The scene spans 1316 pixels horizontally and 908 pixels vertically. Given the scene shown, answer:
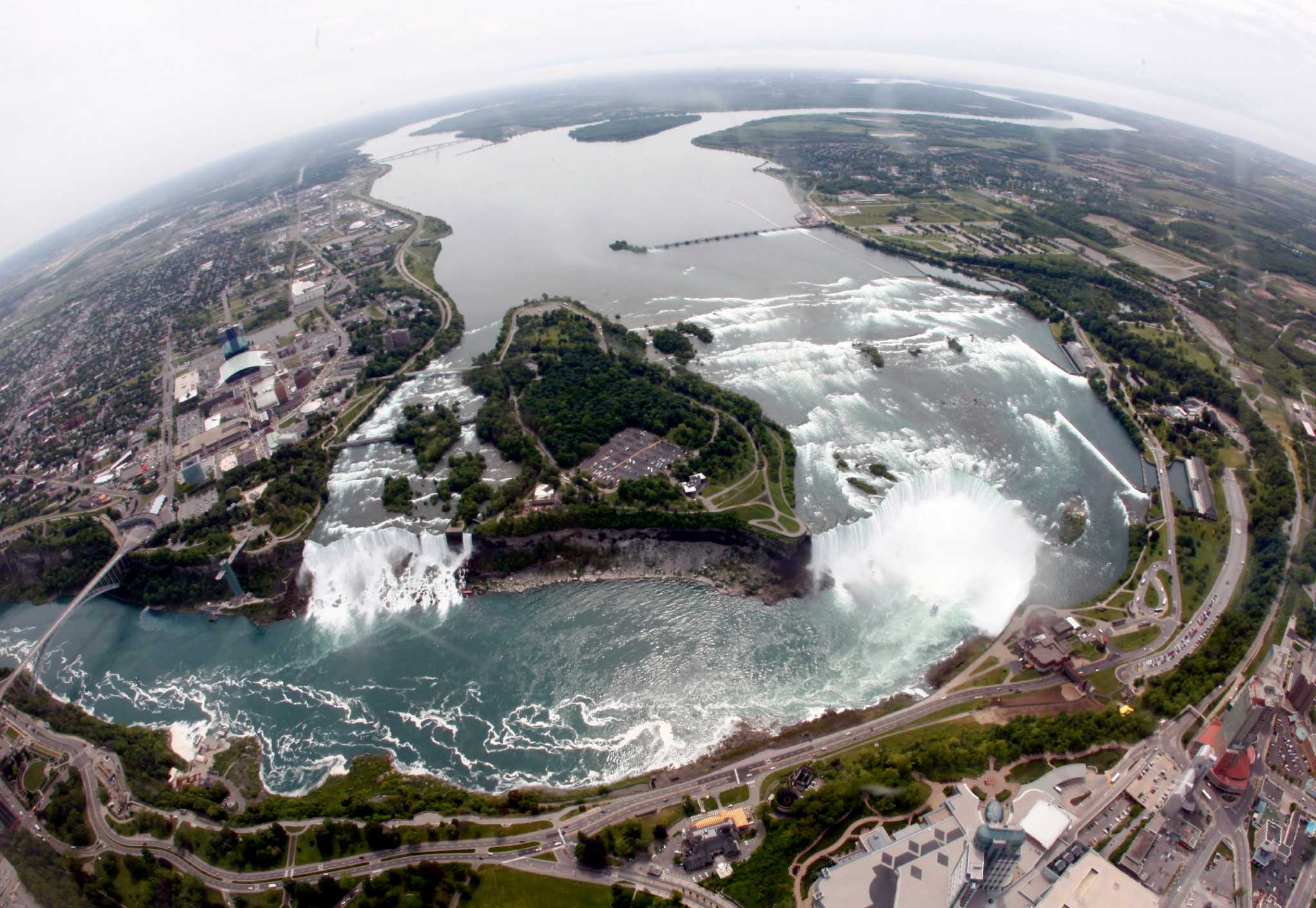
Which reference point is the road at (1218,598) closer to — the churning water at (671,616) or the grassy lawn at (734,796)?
the churning water at (671,616)

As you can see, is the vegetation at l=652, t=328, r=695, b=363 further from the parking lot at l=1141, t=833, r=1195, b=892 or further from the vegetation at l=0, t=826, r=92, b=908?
the vegetation at l=0, t=826, r=92, b=908

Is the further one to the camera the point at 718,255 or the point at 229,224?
the point at 229,224

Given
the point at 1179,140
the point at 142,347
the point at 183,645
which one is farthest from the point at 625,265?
the point at 1179,140

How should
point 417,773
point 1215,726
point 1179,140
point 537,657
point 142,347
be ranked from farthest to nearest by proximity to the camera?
point 1179,140
point 142,347
point 537,657
point 417,773
point 1215,726

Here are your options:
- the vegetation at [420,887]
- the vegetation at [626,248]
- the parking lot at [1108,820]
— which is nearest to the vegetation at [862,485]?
the parking lot at [1108,820]

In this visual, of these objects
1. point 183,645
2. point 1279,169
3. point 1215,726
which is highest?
point 1279,169

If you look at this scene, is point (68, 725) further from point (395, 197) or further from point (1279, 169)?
point (1279, 169)

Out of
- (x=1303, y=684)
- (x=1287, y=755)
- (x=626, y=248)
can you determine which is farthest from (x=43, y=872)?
(x=626, y=248)

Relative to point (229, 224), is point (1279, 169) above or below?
below
